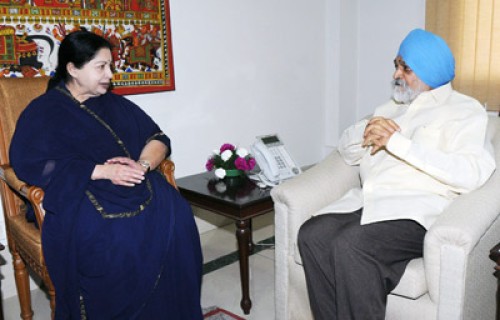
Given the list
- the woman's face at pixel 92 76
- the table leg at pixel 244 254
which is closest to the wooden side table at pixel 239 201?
the table leg at pixel 244 254

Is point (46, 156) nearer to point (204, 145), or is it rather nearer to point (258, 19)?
point (204, 145)

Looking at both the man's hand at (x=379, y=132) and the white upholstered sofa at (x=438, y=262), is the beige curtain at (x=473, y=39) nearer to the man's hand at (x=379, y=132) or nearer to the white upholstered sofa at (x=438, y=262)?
the white upholstered sofa at (x=438, y=262)

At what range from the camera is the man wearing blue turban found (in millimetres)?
1712

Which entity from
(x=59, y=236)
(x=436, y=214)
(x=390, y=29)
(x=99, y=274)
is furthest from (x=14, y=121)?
(x=390, y=29)

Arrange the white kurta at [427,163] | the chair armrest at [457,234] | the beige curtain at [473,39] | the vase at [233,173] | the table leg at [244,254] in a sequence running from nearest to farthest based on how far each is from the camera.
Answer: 1. the chair armrest at [457,234]
2. the white kurta at [427,163]
3. the table leg at [244,254]
4. the vase at [233,173]
5. the beige curtain at [473,39]

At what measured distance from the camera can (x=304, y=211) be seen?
79.5 inches

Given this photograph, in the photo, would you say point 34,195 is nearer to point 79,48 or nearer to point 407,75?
point 79,48

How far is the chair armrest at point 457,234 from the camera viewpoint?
1565 millimetres

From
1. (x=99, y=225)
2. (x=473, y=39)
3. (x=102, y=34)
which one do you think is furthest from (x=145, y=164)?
(x=473, y=39)

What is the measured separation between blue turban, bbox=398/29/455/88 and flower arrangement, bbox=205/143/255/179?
0.96 meters

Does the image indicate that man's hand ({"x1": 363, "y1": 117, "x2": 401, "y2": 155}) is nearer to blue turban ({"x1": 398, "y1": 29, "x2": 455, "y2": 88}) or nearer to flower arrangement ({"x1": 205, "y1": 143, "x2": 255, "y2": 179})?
blue turban ({"x1": 398, "y1": 29, "x2": 455, "y2": 88})

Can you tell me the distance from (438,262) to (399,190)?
1.17ft

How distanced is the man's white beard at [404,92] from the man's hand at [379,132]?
0.19m

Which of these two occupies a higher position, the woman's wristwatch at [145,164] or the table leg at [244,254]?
the woman's wristwatch at [145,164]
